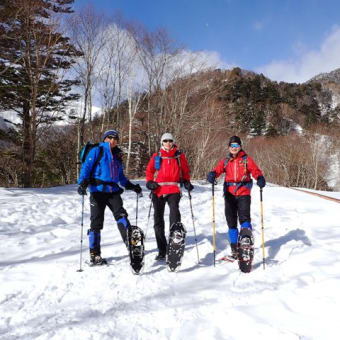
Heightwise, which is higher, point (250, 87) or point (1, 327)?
point (250, 87)

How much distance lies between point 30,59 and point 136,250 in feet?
36.2

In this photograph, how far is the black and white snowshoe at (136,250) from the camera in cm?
347

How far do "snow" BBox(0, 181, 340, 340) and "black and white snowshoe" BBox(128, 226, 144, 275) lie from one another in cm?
15

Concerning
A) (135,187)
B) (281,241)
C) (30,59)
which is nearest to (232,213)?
(135,187)

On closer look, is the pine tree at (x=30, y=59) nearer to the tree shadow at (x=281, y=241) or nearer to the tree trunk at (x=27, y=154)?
the tree trunk at (x=27, y=154)

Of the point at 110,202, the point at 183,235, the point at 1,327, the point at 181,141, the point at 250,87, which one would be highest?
the point at 250,87

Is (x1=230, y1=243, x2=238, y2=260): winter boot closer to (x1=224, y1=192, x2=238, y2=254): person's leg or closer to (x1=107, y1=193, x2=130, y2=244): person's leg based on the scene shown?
(x1=224, y1=192, x2=238, y2=254): person's leg

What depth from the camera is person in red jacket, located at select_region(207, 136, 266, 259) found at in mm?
3920

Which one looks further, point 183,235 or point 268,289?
point 183,235

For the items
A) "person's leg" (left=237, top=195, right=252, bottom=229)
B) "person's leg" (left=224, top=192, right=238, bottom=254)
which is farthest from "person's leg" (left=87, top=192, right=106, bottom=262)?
"person's leg" (left=237, top=195, right=252, bottom=229)

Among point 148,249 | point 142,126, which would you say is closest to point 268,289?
point 148,249

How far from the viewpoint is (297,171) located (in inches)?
1302

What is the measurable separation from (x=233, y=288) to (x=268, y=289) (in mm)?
392

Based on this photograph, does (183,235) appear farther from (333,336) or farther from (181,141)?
(181,141)
